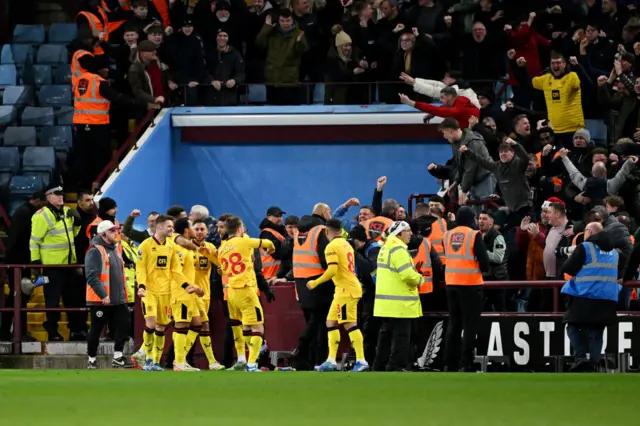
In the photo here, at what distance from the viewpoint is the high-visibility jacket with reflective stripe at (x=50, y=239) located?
22094 mm

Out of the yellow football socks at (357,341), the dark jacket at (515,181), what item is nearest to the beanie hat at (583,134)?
the dark jacket at (515,181)

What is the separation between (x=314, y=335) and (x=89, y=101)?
761cm

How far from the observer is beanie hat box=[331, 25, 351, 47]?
25.0 meters

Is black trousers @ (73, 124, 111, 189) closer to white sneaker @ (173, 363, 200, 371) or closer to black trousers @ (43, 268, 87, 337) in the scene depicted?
black trousers @ (43, 268, 87, 337)

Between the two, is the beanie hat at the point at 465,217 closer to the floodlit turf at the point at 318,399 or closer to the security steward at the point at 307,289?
the security steward at the point at 307,289

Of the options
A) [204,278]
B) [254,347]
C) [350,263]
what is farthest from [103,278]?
[350,263]

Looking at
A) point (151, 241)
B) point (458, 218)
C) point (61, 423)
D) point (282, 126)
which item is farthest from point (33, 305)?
point (61, 423)

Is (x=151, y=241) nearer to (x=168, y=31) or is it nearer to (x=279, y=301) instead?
(x=279, y=301)

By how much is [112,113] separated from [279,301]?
7.14 metres

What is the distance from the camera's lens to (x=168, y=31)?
26.5 meters

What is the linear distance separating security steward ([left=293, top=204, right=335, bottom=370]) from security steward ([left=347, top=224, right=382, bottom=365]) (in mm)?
491

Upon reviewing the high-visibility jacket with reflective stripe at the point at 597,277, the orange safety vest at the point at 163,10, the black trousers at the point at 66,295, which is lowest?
the black trousers at the point at 66,295

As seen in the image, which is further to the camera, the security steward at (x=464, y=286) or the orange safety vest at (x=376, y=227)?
the orange safety vest at (x=376, y=227)

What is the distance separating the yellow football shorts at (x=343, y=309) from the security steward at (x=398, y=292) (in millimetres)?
347
